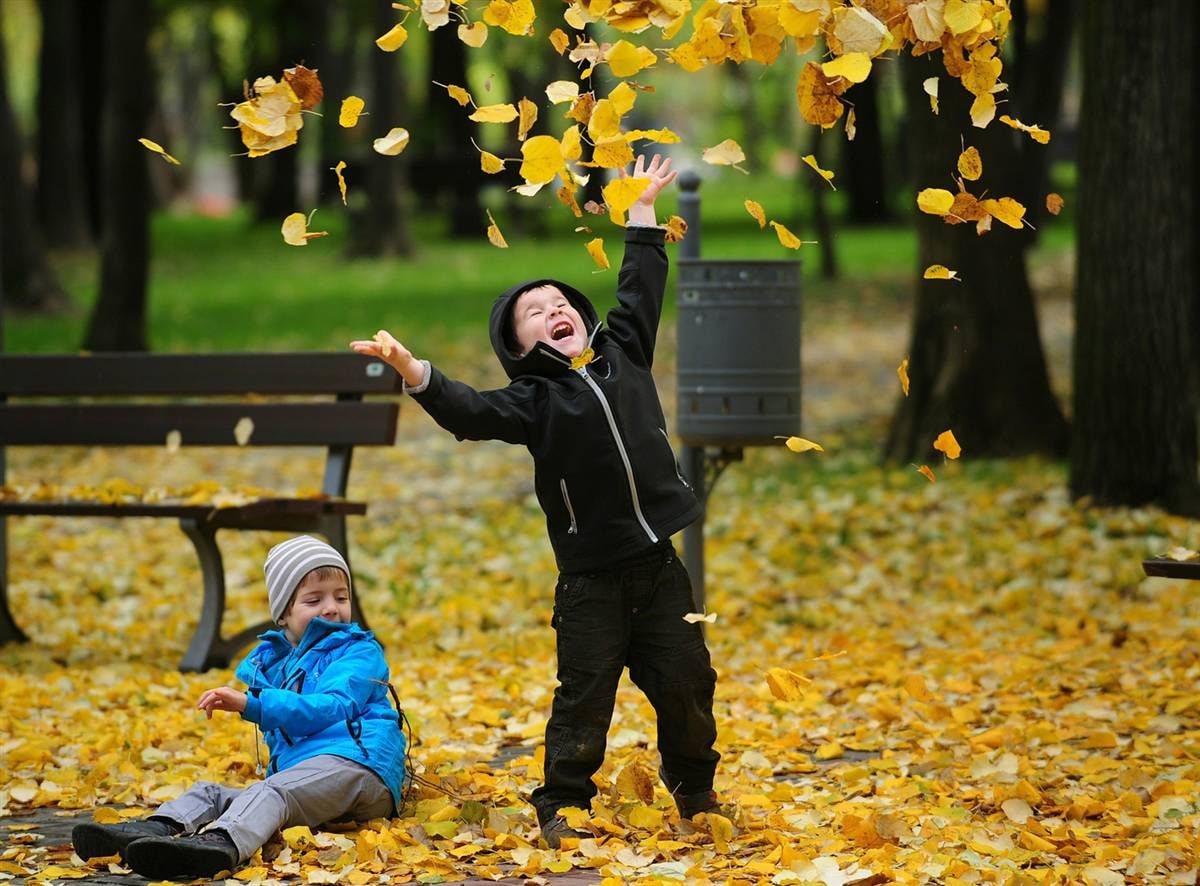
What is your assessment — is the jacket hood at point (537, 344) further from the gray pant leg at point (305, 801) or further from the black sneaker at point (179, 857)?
the black sneaker at point (179, 857)

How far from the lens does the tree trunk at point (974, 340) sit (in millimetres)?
9656

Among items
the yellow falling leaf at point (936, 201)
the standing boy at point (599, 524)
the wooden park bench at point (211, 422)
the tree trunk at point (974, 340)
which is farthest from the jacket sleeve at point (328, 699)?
the tree trunk at point (974, 340)

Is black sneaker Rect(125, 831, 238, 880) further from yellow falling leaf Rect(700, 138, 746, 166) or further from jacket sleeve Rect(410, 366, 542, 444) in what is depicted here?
yellow falling leaf Rect(700, 138, 746, 166)

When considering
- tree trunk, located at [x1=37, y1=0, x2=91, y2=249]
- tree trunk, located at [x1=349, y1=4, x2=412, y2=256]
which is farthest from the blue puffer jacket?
tree trunk, located at [x1=37, y1=0, x2=91, y2=249]

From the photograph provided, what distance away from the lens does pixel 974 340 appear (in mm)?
9656

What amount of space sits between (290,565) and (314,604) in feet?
0.39

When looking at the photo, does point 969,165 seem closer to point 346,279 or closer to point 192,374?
Result: point 192,374

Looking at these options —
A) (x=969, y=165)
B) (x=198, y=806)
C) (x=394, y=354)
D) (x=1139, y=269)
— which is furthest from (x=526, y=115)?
(x=1139, y=269)

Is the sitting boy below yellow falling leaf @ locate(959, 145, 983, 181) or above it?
below

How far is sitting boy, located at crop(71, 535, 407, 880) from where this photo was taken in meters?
4.05

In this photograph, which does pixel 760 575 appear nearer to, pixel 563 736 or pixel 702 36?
pixel 563 736

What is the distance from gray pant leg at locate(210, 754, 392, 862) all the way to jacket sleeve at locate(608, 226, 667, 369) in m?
1.23

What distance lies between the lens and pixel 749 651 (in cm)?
693

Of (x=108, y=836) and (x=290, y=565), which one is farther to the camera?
(x=290, y=565)
